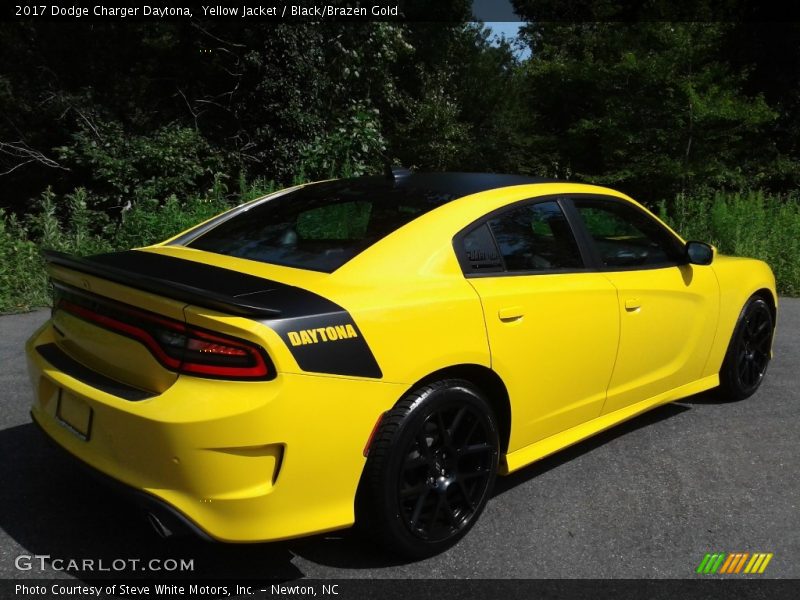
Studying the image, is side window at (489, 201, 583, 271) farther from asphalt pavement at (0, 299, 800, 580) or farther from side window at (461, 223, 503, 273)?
asphalt pavement at (0, 299, 800, 580)

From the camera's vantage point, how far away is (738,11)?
21.7 meters

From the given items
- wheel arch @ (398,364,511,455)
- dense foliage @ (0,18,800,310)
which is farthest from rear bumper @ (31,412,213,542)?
dense foliage @ (0,18,800,310)

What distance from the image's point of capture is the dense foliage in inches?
444

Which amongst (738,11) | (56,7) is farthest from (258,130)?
(738,11)

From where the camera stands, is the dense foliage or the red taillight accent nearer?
the red taillight accent

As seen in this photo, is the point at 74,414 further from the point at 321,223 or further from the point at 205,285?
the point at 321,223

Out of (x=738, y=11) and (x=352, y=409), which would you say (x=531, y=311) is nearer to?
(x=352, y=409)

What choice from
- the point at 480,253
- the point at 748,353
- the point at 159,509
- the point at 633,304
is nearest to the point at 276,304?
the point at 159,509

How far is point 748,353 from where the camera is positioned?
15.6 ft

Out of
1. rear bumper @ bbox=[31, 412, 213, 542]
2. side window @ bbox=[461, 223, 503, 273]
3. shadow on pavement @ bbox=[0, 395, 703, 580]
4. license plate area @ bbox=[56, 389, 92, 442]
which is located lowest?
shadow on pavement @ bbox=[0, 395, 703, 580]

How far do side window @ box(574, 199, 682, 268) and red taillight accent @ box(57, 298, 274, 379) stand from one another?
6.70ft

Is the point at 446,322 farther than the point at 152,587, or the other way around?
the point at 446,322

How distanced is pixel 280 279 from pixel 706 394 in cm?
353

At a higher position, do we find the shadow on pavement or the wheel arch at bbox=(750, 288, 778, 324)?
the wheel arch at bbox=(750, 288, 778, 324)
